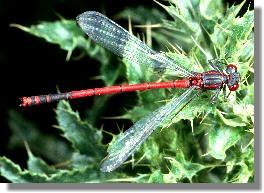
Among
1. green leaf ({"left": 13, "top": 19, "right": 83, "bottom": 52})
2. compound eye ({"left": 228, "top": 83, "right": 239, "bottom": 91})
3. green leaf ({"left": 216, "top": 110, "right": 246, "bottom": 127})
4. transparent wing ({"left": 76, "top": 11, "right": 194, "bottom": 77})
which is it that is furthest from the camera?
green leaf ({"left": 13, "top": 19, "right": 83, "bottom": 52})

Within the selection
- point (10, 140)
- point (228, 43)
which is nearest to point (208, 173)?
point (228, 43)

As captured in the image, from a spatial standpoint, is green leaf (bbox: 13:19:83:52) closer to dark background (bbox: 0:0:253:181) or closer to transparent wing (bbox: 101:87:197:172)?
dark background (bbox: 0:0:253:181)

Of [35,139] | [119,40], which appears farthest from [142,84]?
[35,139]

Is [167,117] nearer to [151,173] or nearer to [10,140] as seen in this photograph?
[151,173]

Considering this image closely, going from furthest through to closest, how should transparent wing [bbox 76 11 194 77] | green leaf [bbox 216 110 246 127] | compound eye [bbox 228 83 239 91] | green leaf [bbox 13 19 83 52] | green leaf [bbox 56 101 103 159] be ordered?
green leaf [bbox 13 19 83 52]
green leaf [bbox 56 101 103 159]
transparent wing [bbox 76 11 194 77]
compound eye [bbox 228 83 239 91]
green leaf [bbox 216 110 246 127]

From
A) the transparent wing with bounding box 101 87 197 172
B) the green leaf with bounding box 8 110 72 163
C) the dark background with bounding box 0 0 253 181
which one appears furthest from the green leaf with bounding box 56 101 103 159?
the green leaf with bounding box 8 110 72 163

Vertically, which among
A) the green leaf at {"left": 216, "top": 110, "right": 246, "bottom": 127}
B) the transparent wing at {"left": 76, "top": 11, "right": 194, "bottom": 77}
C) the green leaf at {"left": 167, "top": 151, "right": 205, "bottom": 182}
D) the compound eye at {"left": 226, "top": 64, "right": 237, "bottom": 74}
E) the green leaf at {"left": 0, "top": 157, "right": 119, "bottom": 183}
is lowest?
the green leaf at {"left": 0, "top": 157, "right": 119, "bottom": 183}

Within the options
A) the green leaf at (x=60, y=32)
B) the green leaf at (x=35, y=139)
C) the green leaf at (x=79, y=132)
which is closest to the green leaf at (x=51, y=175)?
the green leaf at (x=79, y=132)
